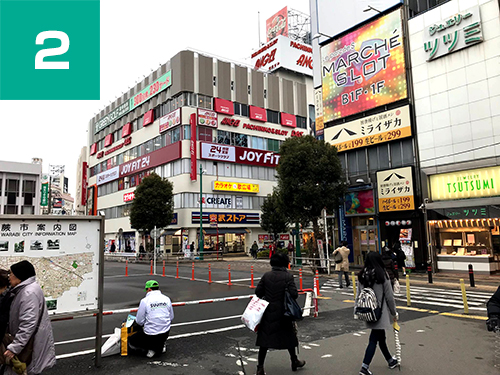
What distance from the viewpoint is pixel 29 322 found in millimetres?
4020

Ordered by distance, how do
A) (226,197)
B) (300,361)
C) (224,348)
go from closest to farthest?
(300,361), (224,348), (226,197)

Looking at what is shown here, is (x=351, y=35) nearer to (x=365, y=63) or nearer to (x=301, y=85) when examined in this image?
(x=365, y=63)

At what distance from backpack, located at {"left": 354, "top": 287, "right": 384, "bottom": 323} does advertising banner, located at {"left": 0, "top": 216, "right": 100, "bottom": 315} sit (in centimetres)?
425

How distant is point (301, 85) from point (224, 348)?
170ft

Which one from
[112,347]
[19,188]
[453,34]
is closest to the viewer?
[112,347]

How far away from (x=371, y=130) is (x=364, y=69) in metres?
4.02

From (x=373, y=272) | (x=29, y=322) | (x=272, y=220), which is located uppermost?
(x=272, y=220)

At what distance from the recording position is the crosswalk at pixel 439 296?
11.0 metres

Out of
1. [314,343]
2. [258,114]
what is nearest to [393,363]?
[314,343]

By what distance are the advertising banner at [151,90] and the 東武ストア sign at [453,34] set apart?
106ft

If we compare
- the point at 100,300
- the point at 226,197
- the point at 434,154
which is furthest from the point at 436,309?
the point at 226,197

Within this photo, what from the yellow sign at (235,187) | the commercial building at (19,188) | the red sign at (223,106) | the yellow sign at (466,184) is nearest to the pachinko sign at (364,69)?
the yellow sign at (466,184)

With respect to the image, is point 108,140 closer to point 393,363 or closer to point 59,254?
point 59,254

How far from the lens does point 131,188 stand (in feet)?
173
